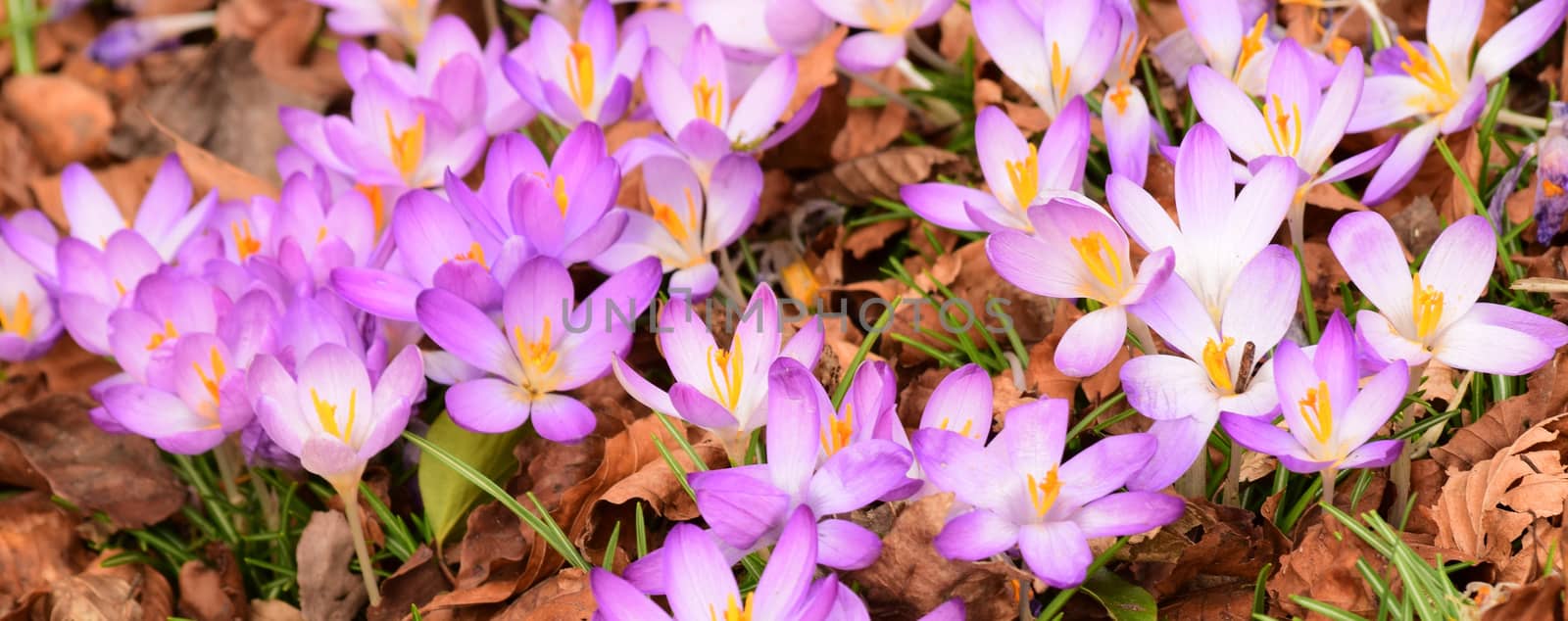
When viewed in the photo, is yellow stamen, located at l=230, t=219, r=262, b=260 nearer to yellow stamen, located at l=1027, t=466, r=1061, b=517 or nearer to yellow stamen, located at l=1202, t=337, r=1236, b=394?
yellow stamen, located at l=1027, t=466, r=1061, b=517

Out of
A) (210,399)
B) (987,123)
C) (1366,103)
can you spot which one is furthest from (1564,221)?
(210,399)

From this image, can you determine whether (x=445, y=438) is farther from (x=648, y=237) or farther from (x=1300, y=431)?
(x=1300, y=431)

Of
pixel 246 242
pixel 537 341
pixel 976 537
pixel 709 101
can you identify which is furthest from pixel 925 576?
pixel 246 242

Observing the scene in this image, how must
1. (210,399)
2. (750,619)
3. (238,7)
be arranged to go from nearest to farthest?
1. (750,619)
2. (210,399)
3. (238,7)

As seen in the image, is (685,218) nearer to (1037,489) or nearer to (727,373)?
(727,373)

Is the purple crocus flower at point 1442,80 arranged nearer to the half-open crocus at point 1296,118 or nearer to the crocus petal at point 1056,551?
the half-open crocus at point 1296,118

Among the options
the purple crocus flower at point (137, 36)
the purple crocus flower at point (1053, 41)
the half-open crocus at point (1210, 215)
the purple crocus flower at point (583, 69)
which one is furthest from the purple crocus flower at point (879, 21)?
the purple crocus flower at point (137, 36)

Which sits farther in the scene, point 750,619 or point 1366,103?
point 1366,103
